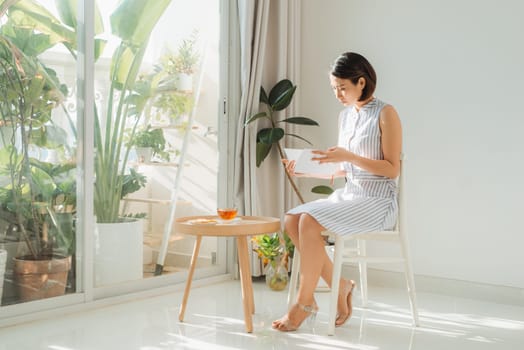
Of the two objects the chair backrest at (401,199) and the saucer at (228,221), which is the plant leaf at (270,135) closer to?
the saucer at (228,221)

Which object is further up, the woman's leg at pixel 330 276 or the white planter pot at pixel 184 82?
the white planter pot at pixel 184 82

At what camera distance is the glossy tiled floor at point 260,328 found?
2596 millimetres

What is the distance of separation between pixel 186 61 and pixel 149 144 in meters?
0.59

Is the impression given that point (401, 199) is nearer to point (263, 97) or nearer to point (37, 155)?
point (263, 97)

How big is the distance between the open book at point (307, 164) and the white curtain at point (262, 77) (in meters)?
1.02

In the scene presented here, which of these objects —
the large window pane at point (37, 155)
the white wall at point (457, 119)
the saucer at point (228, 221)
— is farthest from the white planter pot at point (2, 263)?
the white wall at point (457, 119)

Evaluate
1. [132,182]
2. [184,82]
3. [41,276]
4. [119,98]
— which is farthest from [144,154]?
[41,276]

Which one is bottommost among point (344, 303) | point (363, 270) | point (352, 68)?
point (344, 303)

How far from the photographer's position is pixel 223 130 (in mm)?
4035

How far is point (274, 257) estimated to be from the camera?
3.72 meters

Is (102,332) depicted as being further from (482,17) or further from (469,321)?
(482,17)

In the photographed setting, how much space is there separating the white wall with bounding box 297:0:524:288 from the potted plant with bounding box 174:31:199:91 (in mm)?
1018

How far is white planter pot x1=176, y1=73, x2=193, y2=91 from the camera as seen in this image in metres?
3.75

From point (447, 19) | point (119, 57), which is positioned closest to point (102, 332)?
point (119, 57)
